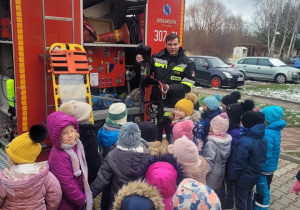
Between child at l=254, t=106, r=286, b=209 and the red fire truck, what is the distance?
87.6 inches

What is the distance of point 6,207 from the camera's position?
2.11m

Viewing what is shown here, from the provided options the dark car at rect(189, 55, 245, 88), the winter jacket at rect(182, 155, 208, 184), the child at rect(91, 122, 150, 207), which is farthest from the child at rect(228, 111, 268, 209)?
the dark car at rect(189, 55, 245, 88)

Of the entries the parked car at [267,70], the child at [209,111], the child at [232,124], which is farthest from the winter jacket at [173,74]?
the parked car at [267,70]

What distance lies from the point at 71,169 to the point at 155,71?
239 centimetres

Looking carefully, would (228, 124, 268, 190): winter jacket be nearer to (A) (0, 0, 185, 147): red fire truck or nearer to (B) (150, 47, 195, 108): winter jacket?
(B) (150, 47, 195, 108): winter jacket

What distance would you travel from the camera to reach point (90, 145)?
3.01m

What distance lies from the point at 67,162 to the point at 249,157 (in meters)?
1.86

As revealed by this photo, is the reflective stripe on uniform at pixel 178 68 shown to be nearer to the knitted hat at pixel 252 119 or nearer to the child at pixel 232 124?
the child at pixel 232 124

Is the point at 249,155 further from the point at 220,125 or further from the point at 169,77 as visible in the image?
the point at 169,77

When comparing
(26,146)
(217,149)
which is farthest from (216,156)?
(26,146)

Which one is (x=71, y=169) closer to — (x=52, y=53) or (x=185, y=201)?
(x=185, y=201)

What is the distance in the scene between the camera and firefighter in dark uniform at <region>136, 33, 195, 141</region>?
13.8 feet

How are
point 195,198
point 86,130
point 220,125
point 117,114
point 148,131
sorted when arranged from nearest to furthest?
point 195,198 < point 86,130 < point 117,114 < point 220,125 < point 148,131

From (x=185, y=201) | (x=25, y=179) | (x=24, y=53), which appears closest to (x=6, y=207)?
(x=25, y=179)
